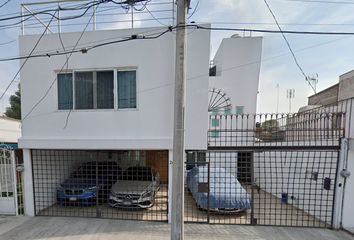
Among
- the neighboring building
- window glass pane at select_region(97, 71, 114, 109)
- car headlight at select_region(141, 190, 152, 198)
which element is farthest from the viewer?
the neighboring building

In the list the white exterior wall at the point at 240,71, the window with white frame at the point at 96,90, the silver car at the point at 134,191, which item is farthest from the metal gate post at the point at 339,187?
the window with white frame at the point at 96,90

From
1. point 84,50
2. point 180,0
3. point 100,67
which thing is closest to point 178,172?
point 180,0

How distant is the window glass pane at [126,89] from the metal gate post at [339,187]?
606 centimetres

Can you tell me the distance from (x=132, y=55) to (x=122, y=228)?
4.74 meters

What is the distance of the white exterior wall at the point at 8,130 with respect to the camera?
876 centimetres

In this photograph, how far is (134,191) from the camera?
4.96 meters

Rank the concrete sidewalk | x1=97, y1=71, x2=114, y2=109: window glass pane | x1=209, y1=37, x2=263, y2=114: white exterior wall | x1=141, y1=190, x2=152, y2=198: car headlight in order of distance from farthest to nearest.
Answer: x1=209, y1=37, x2=263, y2=114: white exterior wall, x1=141, y1=190, x2=152, y2=198: car headlight, x1=97, y1=71, x2=114, y2=109: window glass pane, the concrete sidewalk

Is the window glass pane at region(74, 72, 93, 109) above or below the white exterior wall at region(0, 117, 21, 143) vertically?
above

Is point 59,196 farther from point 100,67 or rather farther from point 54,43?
point 54,43

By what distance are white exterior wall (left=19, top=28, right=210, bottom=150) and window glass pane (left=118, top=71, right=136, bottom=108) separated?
189mm

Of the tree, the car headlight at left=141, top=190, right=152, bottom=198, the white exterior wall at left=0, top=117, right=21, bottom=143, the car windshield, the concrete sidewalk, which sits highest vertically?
the tree

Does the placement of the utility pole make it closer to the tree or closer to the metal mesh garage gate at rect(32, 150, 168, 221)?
the metal mesh garage gate at rect(32, 150, 168, 221)

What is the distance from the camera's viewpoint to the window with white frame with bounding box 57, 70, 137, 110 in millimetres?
4273

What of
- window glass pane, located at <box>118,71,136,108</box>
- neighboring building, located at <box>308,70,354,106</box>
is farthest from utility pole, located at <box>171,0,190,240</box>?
neighboring building, located at <box>308,70,354,106</box>
